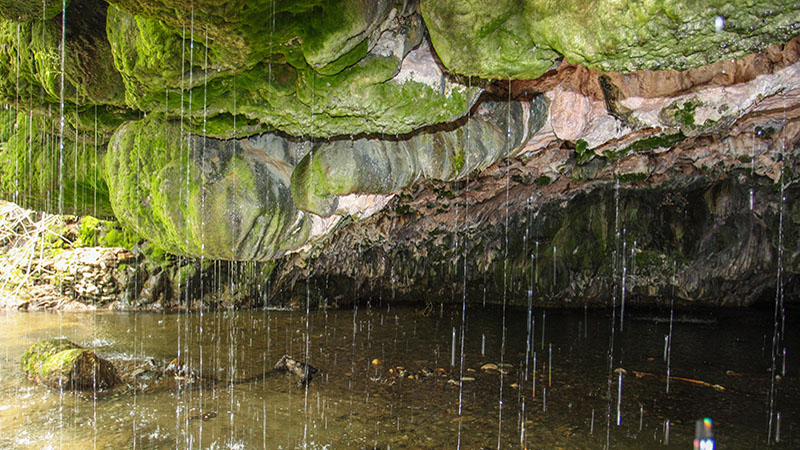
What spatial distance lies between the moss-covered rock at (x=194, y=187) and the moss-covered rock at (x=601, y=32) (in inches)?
134

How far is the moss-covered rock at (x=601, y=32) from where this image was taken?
2.17 metres

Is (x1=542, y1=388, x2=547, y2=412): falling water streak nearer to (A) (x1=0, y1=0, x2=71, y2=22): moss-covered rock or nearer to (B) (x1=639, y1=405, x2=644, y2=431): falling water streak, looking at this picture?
(B) (x1=639, y1=405, x2=644, y2=431): falling water streak

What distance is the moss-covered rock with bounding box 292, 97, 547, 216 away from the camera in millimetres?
5480

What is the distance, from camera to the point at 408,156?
5.82 meters

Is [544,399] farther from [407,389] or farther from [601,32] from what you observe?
[601,32]

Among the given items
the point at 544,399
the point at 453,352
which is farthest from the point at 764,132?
the point at 453,352

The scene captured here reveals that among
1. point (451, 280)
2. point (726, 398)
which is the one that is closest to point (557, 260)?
point (451, 280)

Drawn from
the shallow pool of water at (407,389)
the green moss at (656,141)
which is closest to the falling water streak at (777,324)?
the shallow pool of water at (407,389)

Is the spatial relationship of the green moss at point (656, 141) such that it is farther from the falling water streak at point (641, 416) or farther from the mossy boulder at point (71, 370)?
the mossy boulder at point (71, 370)

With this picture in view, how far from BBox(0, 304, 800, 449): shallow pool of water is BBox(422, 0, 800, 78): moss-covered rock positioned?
4.53m

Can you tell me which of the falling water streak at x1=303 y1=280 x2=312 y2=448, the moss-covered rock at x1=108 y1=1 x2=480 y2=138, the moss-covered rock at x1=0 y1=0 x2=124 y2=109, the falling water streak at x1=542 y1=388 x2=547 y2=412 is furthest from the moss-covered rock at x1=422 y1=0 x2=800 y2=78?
the falling water streak at x1=542 y1=388 x2=547 y2=412

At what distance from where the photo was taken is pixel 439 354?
961cm

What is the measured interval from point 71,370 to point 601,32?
835 centimetres

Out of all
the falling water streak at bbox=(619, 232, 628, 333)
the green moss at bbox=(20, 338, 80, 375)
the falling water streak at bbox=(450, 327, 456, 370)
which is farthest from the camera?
the falling water streak at bbox=(619, 232, 628, 333)
